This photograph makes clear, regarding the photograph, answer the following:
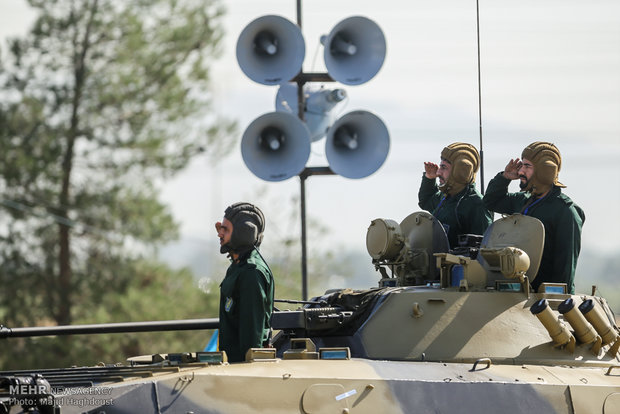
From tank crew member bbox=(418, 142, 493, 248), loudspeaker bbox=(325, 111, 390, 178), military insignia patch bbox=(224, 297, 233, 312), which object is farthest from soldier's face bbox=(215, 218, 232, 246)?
loudspeaker bbox=(325, 111, 390, 178)

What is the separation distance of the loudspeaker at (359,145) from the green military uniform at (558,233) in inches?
235

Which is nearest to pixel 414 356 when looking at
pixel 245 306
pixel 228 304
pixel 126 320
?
pixel 245 306

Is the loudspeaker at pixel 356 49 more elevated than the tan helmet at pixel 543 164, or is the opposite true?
the loudspeaker at pixel 356 49

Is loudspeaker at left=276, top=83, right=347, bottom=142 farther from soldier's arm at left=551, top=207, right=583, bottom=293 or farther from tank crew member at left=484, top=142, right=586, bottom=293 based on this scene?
soldier's arm at left=551, top=207, right=583, bottom=293

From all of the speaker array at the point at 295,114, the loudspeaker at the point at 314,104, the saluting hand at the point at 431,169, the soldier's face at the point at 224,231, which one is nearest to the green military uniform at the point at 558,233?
the saluting hand at the point at 431,169

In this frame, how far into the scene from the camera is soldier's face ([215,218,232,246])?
10.4 metres

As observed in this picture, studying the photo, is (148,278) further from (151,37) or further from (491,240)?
(491,240)

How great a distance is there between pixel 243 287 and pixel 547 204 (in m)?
3.28

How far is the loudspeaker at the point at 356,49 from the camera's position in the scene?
17.8 meters

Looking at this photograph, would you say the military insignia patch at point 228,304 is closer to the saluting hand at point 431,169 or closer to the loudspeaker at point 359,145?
the saluting hand at point 431,169

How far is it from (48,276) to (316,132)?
1143 cm

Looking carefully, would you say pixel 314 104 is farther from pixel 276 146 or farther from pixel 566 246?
pixel 566 246

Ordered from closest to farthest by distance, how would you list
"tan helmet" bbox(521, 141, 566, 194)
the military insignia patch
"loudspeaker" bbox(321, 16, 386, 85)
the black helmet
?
the military insignia patch
the black helmet
"tan helmet" bbox(521, 141, 566, 194)
"loudspeaker" bbox(321, 16, 386, 85)

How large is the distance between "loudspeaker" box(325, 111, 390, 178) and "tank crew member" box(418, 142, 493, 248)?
4847 mm
